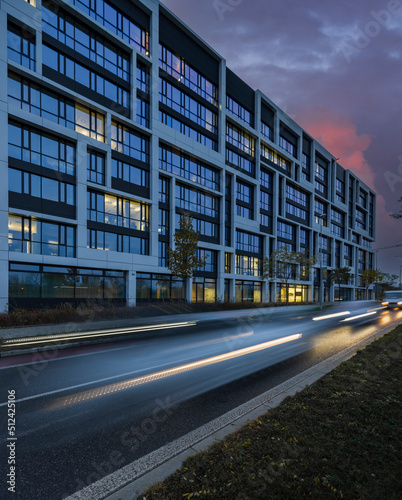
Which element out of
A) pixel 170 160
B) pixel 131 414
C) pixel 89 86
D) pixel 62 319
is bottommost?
pixel 62 319

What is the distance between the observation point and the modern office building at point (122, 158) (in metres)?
20.2

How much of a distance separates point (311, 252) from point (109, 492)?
180ft

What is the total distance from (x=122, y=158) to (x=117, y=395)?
2373cm

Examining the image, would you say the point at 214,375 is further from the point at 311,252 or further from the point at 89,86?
the point at 311,252

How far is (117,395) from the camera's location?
5.91 metres

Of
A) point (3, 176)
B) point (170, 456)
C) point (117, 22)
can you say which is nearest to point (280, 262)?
point (3, 176)

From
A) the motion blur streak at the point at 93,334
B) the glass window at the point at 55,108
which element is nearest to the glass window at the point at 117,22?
the glass window at the point at 55,108

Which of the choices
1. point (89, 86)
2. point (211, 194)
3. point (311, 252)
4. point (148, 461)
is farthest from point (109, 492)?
point (311, 252)

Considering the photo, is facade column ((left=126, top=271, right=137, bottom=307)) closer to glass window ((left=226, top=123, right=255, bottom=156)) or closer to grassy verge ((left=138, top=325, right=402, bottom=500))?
grassy verge ((left=138, top=325, right=402, bottom=500))

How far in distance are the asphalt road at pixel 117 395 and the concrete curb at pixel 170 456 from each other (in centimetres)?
20

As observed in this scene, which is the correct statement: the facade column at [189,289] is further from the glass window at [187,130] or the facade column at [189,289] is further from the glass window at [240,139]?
the glass window at [240,139]

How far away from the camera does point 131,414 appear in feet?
16.6

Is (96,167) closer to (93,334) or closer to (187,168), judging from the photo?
(187,168)

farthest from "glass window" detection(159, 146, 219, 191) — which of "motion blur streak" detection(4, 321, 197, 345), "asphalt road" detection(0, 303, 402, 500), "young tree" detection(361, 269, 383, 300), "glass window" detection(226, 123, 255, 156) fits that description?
"young tree" detection(361, 269, 383, 300)
